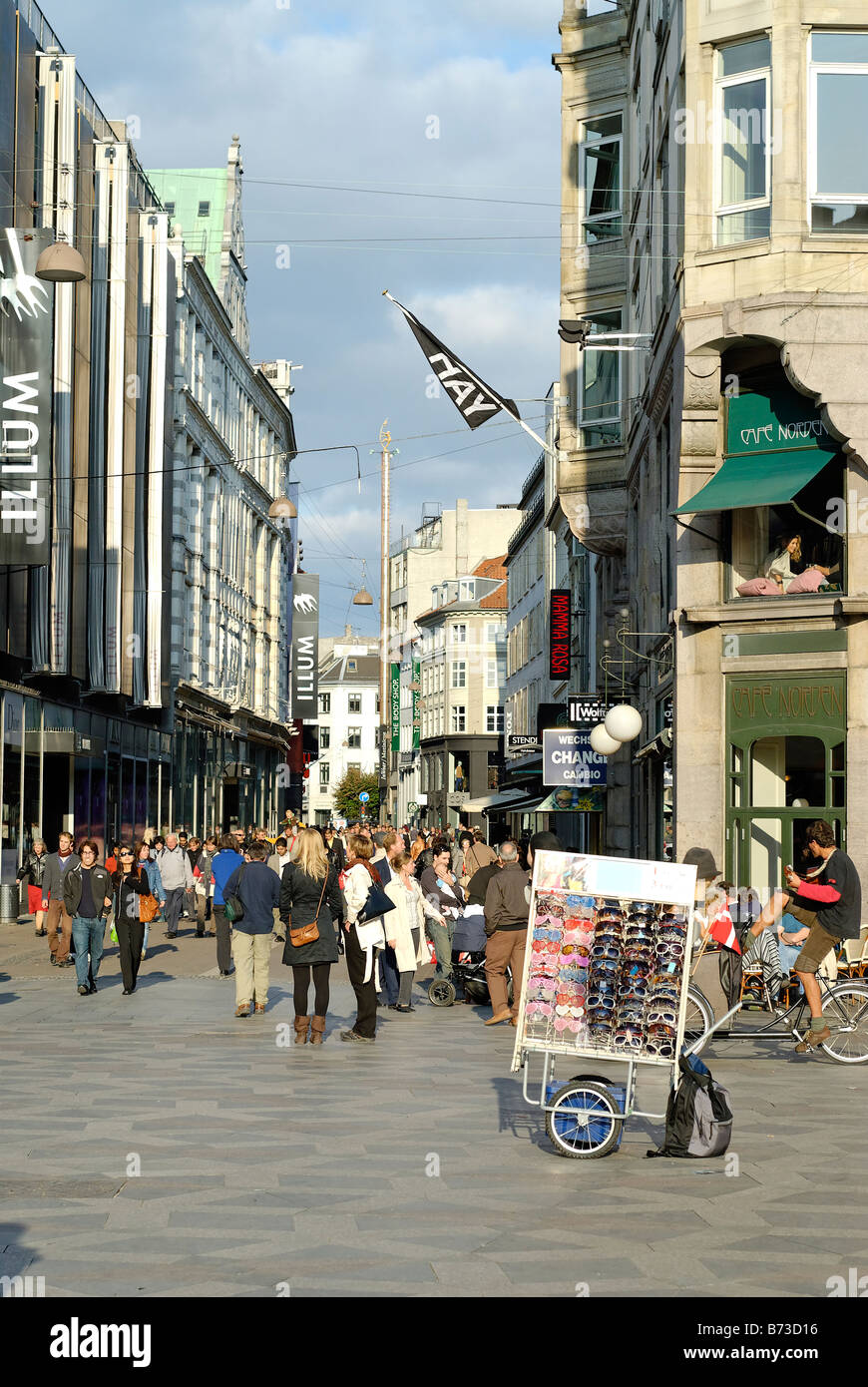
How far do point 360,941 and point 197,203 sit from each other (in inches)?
2355

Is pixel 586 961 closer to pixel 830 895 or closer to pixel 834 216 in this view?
pixel 830 895

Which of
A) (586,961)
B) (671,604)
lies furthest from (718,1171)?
(671,604)

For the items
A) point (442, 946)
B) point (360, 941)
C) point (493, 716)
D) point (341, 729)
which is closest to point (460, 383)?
point (442, 946)

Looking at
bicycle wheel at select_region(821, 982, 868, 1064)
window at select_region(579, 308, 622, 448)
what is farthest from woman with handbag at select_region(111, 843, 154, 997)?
window at select_region(579, 308, 622, 448)

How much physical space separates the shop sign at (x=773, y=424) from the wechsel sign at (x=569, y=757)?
7.51 meters

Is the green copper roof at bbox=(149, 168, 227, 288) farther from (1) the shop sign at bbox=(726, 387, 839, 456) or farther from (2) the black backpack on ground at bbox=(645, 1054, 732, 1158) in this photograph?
(2) the black backpack on ground at bbox=(645, 1054, 732, 1158)

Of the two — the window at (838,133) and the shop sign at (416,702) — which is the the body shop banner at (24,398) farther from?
the shop sign at (416,702)

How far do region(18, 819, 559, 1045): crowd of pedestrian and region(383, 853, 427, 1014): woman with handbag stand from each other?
0.7 inches

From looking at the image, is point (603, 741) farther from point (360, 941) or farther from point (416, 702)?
point (416, 702)

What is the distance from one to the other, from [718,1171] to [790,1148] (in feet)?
3.02

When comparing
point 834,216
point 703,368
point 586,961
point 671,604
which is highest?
point 834,216

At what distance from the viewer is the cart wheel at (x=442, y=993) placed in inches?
815

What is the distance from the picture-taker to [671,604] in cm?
2566
